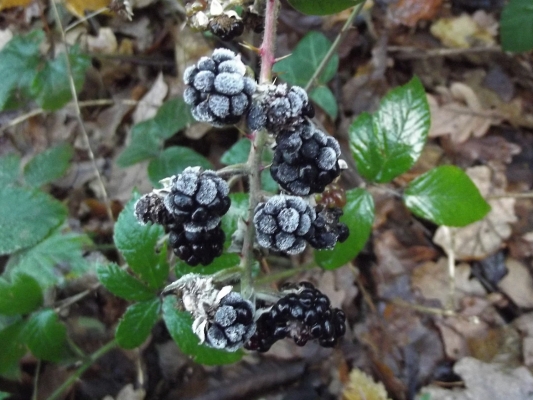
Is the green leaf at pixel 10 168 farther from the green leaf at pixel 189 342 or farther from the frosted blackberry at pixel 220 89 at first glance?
the frosted blackberry at pixel 220 89

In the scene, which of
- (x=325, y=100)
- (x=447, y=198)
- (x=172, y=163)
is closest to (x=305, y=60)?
(x=325, y=100)

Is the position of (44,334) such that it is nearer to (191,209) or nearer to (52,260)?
(52,260)

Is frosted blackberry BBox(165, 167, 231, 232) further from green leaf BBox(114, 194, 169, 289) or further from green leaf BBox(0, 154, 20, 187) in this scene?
green leaf BBox(0, 154, 20, 187)

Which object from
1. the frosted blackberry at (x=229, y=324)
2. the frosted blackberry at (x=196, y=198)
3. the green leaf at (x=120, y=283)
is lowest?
the green leaf at (x=120, y=283)

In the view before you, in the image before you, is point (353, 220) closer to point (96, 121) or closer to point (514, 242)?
point (514, 242)

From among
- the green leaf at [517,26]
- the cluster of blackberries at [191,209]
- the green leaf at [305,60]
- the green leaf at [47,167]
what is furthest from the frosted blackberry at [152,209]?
the green leaf at [517,26]

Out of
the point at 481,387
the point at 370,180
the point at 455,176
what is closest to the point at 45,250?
the point at 370,180

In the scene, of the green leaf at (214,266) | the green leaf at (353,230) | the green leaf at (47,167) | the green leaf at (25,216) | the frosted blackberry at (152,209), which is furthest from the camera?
the green leaf at (47,167)

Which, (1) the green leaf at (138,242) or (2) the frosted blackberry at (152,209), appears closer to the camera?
(2) the frosted blackberry at (152,209)
